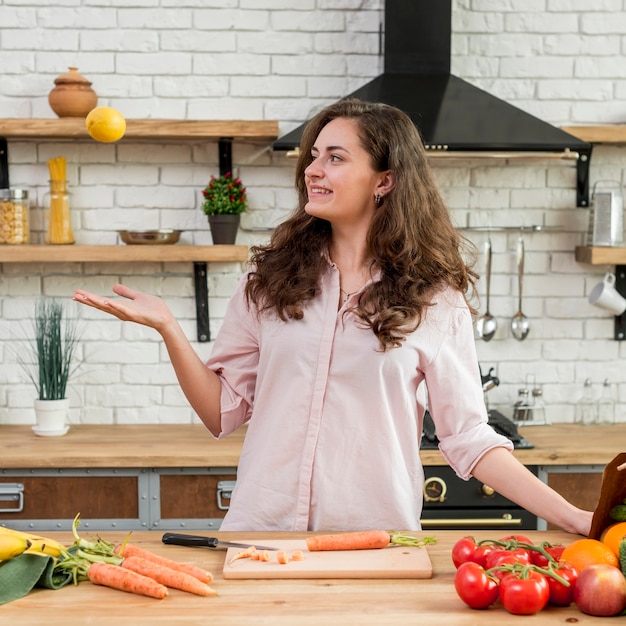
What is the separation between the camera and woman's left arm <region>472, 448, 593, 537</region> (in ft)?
5.92

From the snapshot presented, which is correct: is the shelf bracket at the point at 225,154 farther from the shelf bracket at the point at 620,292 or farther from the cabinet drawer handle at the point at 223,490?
the shelf bracket at the point at 620,292

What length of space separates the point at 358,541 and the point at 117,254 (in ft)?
6.44

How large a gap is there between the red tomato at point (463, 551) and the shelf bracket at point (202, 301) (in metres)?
2.19

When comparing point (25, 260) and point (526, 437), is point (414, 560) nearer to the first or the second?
point (526, 437)

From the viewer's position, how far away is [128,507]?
10.2 feet

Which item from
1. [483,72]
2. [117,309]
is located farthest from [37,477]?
[483,72]

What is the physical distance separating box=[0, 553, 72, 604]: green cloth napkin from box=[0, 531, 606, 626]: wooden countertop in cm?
1

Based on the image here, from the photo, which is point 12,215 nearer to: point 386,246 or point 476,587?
point 386,246

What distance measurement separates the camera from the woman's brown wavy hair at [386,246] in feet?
6.77

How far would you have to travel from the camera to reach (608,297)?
3619mm

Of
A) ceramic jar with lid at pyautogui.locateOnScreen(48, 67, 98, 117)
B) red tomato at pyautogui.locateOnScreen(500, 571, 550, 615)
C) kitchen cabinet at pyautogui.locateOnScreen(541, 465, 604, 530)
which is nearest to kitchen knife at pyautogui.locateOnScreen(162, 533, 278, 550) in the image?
red tomato at pyautogui.locateOnScreen(500, 571, 550, 615)

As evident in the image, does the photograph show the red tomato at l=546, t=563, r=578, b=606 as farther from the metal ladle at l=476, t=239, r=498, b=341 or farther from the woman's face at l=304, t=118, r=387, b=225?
the metal ladle at l=476, t=239, r=498, b=341

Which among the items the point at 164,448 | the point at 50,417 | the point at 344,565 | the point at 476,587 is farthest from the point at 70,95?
the point at 476,587

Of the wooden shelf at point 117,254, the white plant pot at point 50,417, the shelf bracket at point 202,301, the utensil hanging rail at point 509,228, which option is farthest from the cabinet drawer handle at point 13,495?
the utensil hanging rail at point 509,228
